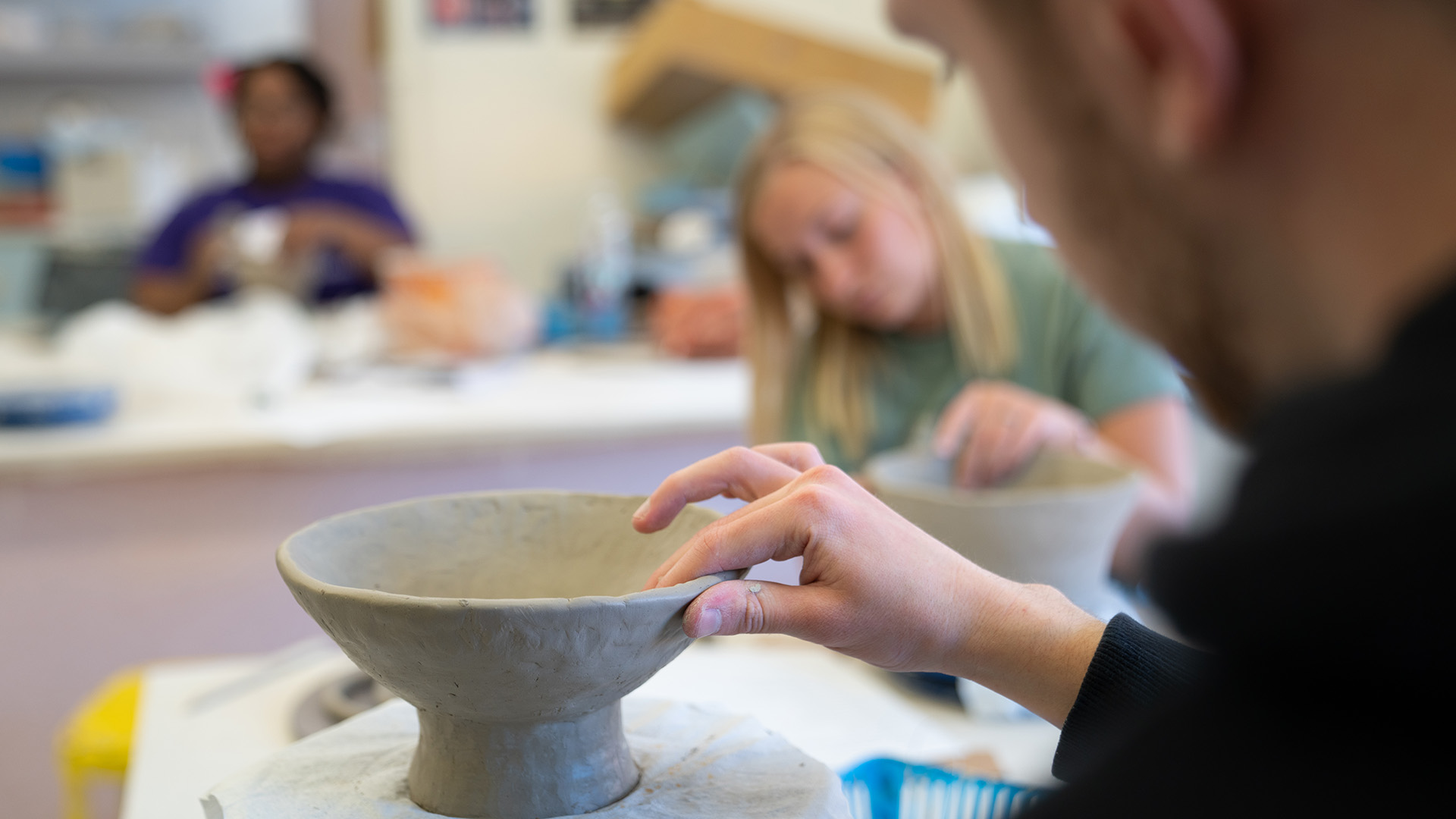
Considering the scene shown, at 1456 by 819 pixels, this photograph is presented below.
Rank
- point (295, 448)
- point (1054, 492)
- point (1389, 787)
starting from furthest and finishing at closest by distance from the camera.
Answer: point (295, 448) < point (1054, 492) < point (1389, 787)

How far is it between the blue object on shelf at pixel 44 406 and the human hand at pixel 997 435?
1287 mm

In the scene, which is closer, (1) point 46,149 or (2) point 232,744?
(2) point 232,744

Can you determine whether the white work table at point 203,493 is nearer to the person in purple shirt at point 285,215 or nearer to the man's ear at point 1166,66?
the person in purple shirt at point 285,215

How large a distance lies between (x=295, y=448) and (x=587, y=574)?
1211mm

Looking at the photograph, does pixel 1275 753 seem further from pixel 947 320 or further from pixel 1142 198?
pixel 947 320

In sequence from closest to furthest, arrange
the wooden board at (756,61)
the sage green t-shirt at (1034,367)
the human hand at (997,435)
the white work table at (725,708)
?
1. the white work table at (725,708)
2. the human hand at (997,435)
3. the sage green t-shirt at (1034,367)
4. the wooden board at (756,61)

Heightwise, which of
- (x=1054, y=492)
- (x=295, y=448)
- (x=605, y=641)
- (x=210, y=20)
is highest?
(x=210, y=20)

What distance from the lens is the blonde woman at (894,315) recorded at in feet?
4.51

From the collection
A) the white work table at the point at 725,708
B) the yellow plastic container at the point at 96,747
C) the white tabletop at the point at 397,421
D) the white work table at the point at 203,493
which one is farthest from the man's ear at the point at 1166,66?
the white tabletop at the point at 397,421

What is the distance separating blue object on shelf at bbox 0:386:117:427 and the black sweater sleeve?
1597mm

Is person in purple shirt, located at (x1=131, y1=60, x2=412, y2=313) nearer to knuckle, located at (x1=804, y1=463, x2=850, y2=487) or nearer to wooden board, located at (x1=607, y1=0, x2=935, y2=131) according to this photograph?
wooden board, located at (x1=607, y1=0, x2=935, y2=131)

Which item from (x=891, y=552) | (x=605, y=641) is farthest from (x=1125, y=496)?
(x=605, y=641)

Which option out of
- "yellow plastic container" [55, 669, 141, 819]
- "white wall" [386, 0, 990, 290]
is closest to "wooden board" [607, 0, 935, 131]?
"white wall" [386, 0, 990, 290]

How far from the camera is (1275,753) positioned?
0.26 m
